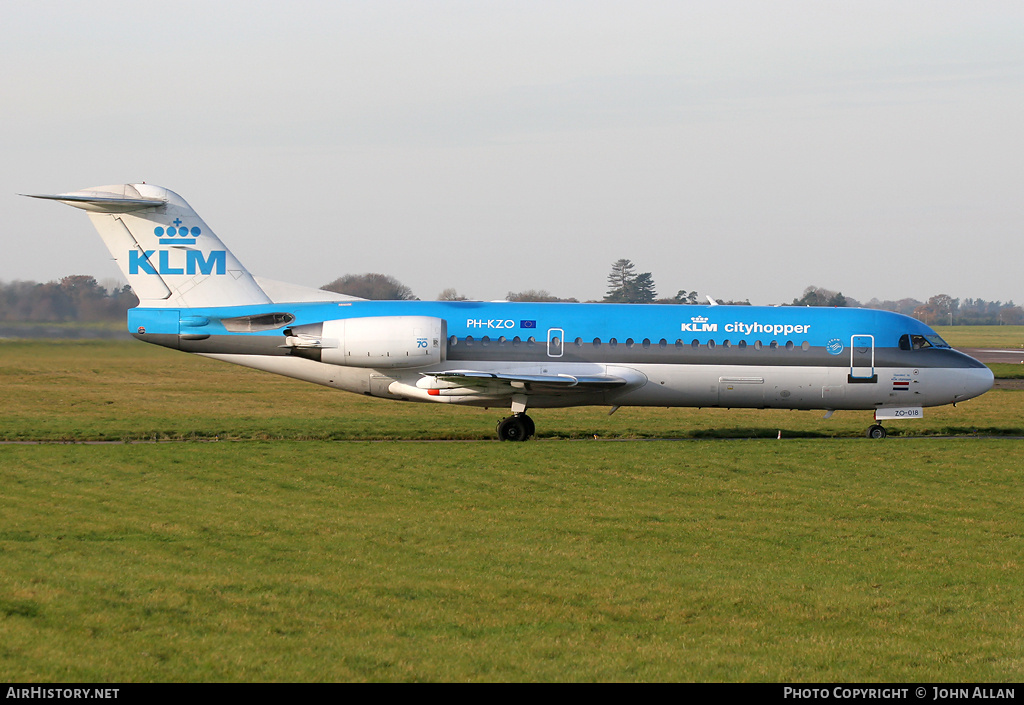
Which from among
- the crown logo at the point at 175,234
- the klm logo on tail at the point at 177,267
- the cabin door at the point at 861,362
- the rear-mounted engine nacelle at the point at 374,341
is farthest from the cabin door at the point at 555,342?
the crown logo at the point at 175,234

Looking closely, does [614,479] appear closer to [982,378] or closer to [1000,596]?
[1000,596]

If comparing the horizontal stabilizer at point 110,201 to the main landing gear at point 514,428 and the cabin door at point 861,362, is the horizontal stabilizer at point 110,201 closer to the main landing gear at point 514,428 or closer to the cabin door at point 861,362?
the main landing gear at point 514,428

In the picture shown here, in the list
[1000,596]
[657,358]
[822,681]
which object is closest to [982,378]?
[657,358]

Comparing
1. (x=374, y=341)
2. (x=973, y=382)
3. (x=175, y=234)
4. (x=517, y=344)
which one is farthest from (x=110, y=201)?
(x=973, y=382)

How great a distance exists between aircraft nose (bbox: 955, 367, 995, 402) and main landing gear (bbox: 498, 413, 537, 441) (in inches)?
495

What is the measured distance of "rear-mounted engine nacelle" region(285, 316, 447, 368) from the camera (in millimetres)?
27438

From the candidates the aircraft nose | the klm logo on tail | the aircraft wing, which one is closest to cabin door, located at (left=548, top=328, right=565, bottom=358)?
the aircraft wing

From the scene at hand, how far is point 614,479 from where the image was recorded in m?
20.7

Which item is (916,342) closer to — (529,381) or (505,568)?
(529,381)

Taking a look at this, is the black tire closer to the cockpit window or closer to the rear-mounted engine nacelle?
the rear-mounted engine nacelle

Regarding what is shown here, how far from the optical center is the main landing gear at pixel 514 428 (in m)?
28.1

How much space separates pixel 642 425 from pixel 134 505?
18.6 m

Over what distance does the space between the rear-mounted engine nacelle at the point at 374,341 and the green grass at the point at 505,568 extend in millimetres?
4854
